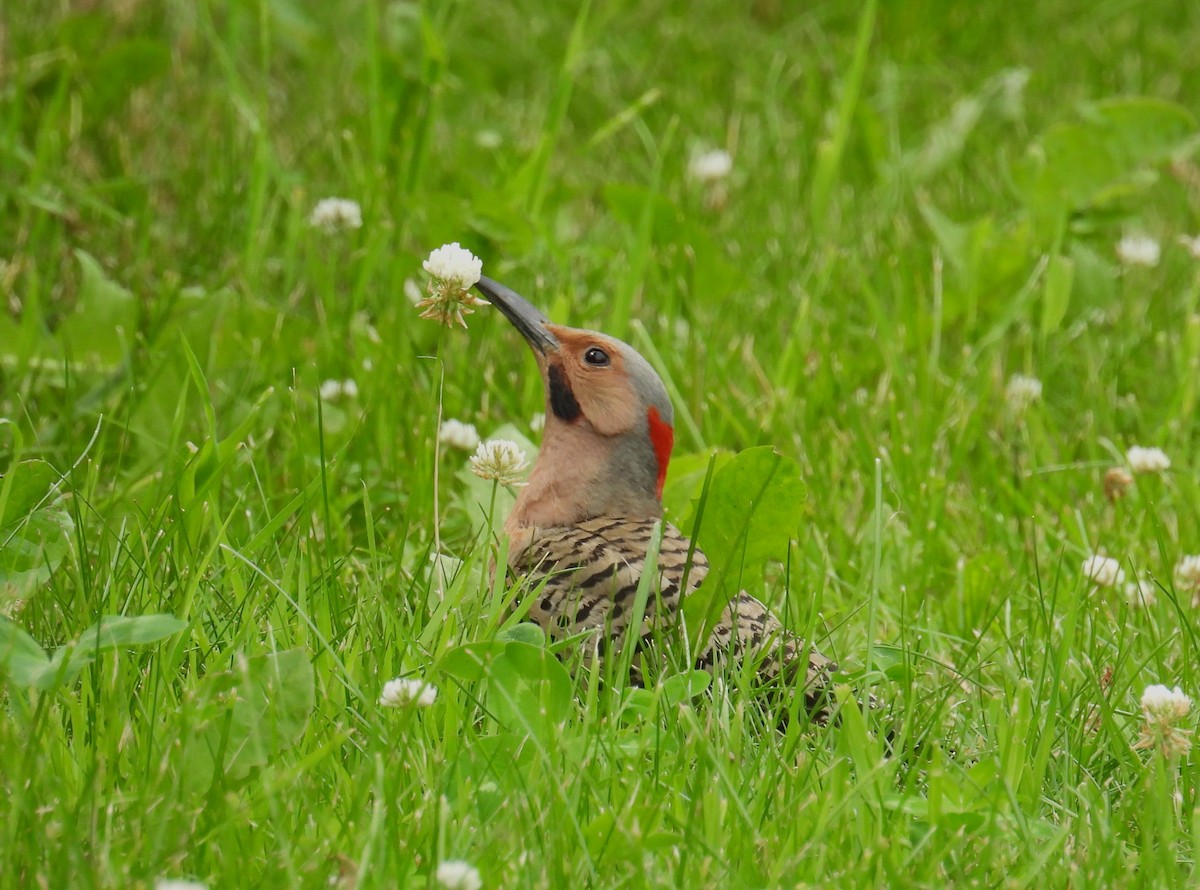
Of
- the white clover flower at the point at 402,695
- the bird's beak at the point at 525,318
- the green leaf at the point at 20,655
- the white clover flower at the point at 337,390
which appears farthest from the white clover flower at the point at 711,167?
the green leaf at the point at 20,655

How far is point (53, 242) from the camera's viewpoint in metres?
5.31

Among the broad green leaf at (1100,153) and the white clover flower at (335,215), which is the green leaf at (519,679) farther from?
the broad green leaf at (1100,153)

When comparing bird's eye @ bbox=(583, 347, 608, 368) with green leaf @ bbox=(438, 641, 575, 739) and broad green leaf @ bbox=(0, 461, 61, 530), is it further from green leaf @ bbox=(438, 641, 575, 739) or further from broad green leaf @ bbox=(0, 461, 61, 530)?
broad green leaf @ bbox=(0, 461, 61, 530)

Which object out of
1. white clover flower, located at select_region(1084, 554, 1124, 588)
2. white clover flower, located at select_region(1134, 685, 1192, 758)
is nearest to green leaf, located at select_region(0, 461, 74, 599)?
white clover flower, located at select_region(1134, 685, 1192, 758)

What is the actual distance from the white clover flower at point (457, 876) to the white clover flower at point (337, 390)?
7.98 ft

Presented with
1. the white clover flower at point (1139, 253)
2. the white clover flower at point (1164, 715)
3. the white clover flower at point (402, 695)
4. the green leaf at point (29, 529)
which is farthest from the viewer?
the white clover flower at point (1139, 253)

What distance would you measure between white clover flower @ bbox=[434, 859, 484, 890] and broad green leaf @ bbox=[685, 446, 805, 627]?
1.01m

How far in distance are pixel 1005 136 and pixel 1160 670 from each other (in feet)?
14.8

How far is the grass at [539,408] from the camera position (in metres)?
2.62

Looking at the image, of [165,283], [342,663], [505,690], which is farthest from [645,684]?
[165,283]

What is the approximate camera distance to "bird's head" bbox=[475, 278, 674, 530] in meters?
3.87

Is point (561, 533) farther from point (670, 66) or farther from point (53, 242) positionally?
point (670, 66)

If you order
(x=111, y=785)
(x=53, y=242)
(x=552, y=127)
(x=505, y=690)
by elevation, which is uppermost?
(x=552, y=127)

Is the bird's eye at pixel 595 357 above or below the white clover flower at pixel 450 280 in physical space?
below
